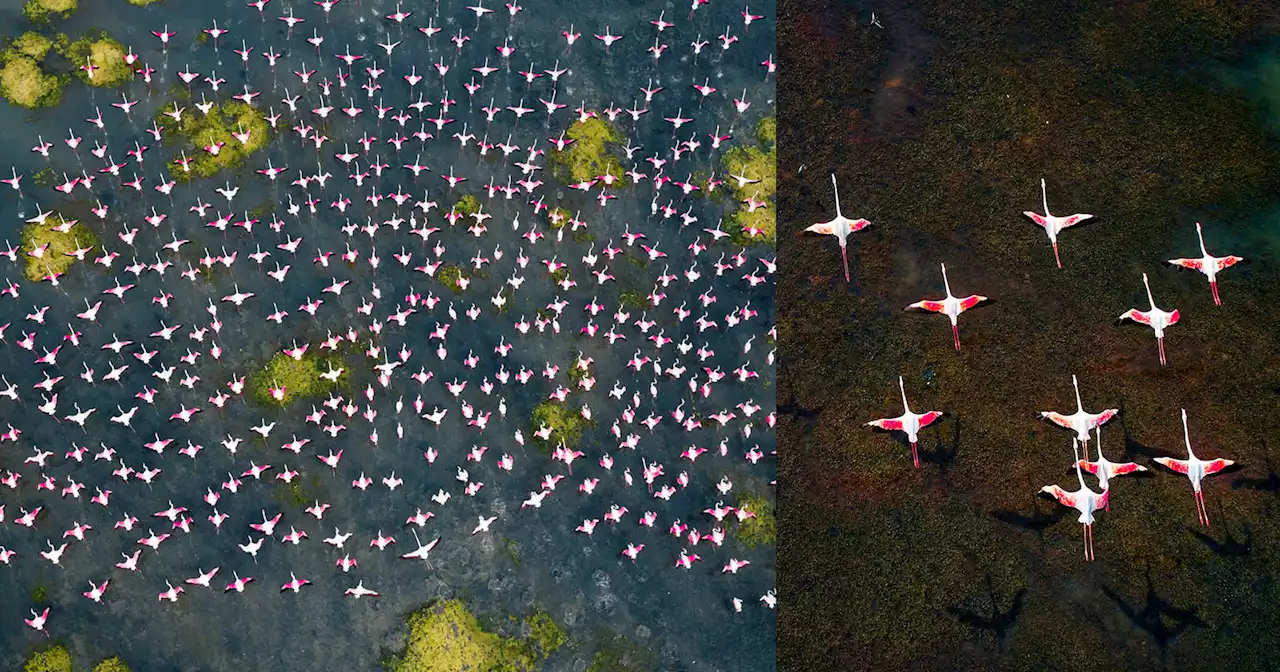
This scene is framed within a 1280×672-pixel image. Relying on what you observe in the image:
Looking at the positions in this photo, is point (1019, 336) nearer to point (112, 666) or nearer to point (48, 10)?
point (112, 666)

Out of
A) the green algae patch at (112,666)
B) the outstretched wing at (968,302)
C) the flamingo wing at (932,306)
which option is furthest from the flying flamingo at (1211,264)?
the green algae patch at (112,666)

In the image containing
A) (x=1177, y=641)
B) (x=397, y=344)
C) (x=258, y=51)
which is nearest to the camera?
(x=1177, y=641)

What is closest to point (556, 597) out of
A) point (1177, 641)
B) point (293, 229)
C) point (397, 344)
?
point (397, 344)

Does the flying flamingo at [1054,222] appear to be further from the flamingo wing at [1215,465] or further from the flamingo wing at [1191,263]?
the flamingo wing at [1215,465]

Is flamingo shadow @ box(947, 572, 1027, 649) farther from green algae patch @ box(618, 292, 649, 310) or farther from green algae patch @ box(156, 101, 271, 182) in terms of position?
green algae patch @ box(156, 101, 271, 182)

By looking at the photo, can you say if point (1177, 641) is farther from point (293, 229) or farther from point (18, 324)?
point (18, 324)

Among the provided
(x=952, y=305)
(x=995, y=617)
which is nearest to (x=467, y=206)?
(x=952, y=305)
